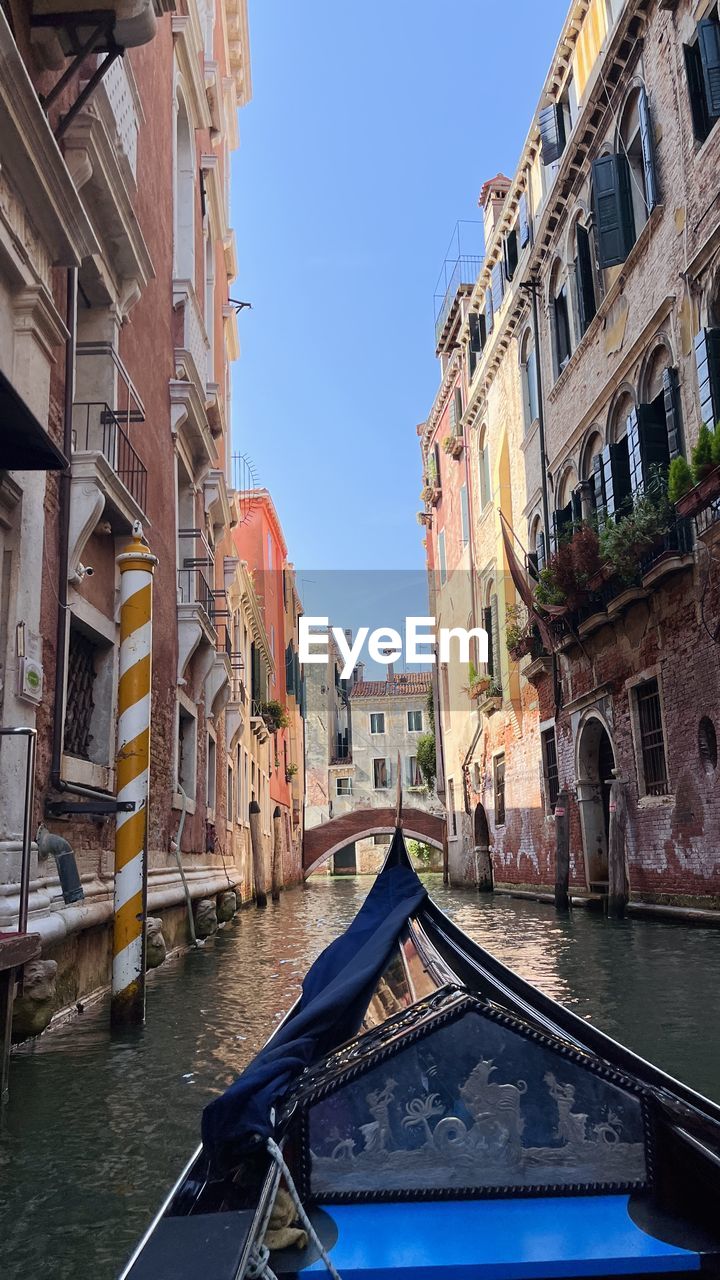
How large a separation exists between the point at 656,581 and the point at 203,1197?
24.3ft

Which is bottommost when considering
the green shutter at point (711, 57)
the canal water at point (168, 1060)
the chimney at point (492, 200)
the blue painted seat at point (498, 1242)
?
the canal water at point (168, 1060)

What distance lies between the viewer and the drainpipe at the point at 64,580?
14.9 ft

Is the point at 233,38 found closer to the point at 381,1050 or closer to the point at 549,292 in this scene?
the point at 549,292

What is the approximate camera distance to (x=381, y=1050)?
5.34ft

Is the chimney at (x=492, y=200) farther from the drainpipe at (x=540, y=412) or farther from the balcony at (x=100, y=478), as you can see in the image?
the balcony at (x=100, y=478)

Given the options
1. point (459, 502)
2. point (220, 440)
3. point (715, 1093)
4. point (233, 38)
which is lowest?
point (715, 1093)

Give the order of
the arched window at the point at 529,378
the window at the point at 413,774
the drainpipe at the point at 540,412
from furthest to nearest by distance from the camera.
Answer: the window at the point at 413,774 < the arched window at the point at 529,378 < the drainpipe at the point at 540,412

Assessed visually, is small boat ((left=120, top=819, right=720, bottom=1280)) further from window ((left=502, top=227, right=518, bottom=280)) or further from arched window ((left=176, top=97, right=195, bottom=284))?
window ((left=502, top=227, right=518, bottom=280))

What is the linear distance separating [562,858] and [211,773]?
12.4 feet

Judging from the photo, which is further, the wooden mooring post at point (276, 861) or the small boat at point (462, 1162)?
the wooden mooring post at point (276, 861)

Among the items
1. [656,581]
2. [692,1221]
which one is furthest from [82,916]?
[656,581]

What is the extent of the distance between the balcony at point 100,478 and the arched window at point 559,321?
23.6ft

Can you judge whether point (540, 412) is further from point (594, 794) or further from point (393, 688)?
point (393, 688)

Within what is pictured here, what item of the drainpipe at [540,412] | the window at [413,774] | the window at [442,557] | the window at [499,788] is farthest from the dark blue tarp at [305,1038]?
the window at [413,774]
